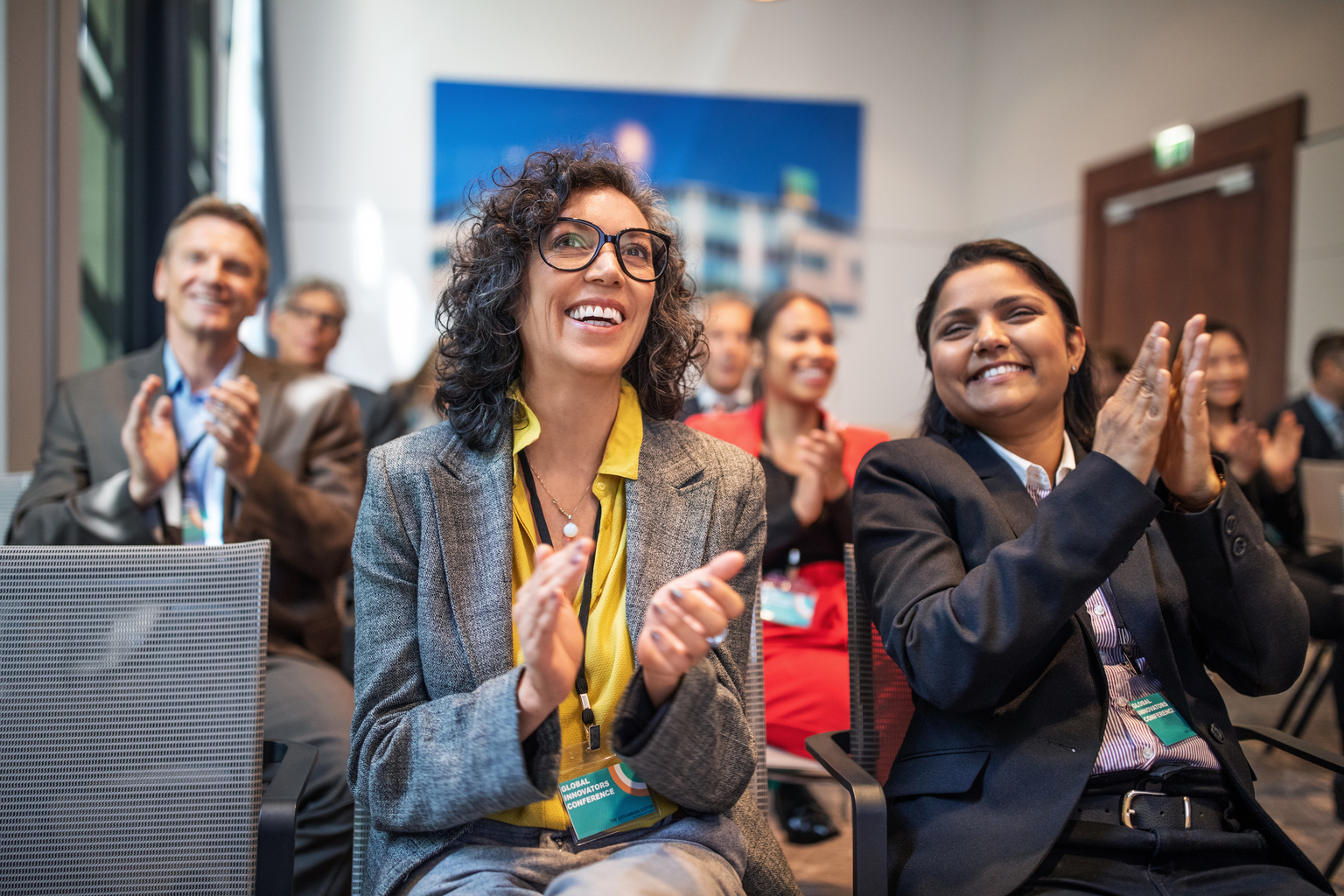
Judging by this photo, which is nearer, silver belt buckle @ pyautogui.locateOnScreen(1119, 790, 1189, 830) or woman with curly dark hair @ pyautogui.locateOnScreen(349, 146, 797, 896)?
woman with curly dark hair @ pyautogui.locateOnScreen(349, 146, 797, 896)

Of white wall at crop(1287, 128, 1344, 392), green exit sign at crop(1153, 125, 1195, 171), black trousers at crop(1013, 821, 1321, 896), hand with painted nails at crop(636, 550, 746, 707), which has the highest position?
green exit sign at crop(1153, 125, 1195, 171)

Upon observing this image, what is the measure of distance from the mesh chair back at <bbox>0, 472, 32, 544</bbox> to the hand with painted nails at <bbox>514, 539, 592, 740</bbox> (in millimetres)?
1784

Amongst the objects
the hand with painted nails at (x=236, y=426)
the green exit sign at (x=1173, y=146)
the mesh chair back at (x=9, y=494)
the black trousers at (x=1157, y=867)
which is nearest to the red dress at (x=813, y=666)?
the black trousers at (x=1157, y=867)

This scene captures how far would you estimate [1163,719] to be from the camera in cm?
141

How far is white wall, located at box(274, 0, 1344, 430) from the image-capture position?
6625mm

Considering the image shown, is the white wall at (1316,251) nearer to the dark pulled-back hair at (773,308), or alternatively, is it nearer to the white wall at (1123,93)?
the white wall at (1123,93)

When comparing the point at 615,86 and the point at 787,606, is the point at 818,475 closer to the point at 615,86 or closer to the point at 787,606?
the point at 787,606

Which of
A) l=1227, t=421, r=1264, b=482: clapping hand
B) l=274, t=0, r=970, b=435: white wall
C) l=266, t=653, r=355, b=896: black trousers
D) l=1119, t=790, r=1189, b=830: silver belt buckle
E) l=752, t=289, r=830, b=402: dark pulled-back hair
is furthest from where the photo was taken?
Result: l=274, t=0, r=970, b=435: white wall

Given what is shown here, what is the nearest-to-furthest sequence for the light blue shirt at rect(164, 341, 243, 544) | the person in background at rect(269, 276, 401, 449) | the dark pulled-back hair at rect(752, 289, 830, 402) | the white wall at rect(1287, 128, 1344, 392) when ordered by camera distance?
1. the light blue shirt at rect(164, 341, 243, 544)
2. the dark pulled-back hair at rect(752, 289, 830, 402)
3. the person in background at rect(269, 276, 401, 449)
4. the white wall at rect(1287, 128, 1344, 392)

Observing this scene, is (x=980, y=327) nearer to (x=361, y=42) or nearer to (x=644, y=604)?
(x=644, y=604)

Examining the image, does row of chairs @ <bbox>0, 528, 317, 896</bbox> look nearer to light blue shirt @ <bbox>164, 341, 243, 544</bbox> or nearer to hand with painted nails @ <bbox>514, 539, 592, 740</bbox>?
hand with painted nails @ <bbox>514, 539, 592, 740</bbox>

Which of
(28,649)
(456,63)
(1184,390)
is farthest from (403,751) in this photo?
(456,63)

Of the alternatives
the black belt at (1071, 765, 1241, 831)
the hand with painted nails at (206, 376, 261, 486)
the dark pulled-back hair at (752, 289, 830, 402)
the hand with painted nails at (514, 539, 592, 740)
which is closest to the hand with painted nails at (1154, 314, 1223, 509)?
the black belt at (1071, 765, 1241, 831)

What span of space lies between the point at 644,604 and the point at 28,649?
95 cm
